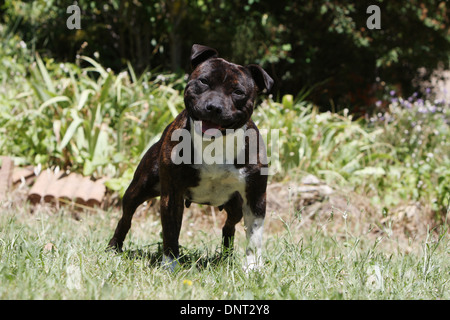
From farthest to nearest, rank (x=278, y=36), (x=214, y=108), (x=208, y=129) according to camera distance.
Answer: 1. (x=278, y=36)
2. (x=208, y=129)
3. (x=214, y=108)

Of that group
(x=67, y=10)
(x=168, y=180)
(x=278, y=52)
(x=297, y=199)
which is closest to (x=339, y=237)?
(x=297, y=199)

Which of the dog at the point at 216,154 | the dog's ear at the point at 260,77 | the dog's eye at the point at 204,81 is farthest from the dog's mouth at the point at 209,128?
the dog's ear at the point at 260,77

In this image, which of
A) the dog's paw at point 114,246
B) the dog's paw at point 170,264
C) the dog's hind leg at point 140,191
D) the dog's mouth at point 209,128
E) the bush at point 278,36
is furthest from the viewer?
the bush at point 278,36

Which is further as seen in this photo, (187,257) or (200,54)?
(187,257)

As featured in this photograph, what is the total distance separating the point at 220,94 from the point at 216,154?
35cm

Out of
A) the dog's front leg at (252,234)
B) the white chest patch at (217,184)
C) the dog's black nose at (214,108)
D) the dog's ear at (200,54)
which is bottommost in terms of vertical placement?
the dog's front leg at (252,234)

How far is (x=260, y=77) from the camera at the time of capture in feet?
8.89

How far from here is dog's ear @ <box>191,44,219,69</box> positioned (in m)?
2.67

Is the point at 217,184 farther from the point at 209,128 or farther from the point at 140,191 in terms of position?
the point at 140,191

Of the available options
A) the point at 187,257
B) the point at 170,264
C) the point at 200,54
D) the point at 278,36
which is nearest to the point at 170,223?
the point at 170,264

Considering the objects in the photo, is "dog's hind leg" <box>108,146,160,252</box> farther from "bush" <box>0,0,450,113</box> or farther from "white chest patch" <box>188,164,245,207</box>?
"bush" <box>0,0,450,113</box>

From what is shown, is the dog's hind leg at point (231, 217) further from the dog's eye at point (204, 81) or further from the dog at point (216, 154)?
the dog's eye at point (204, 81)

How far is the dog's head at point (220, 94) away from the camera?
2428 mm

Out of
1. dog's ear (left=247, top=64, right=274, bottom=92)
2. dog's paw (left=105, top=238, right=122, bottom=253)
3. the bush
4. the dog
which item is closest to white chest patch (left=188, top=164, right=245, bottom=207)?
the dog
